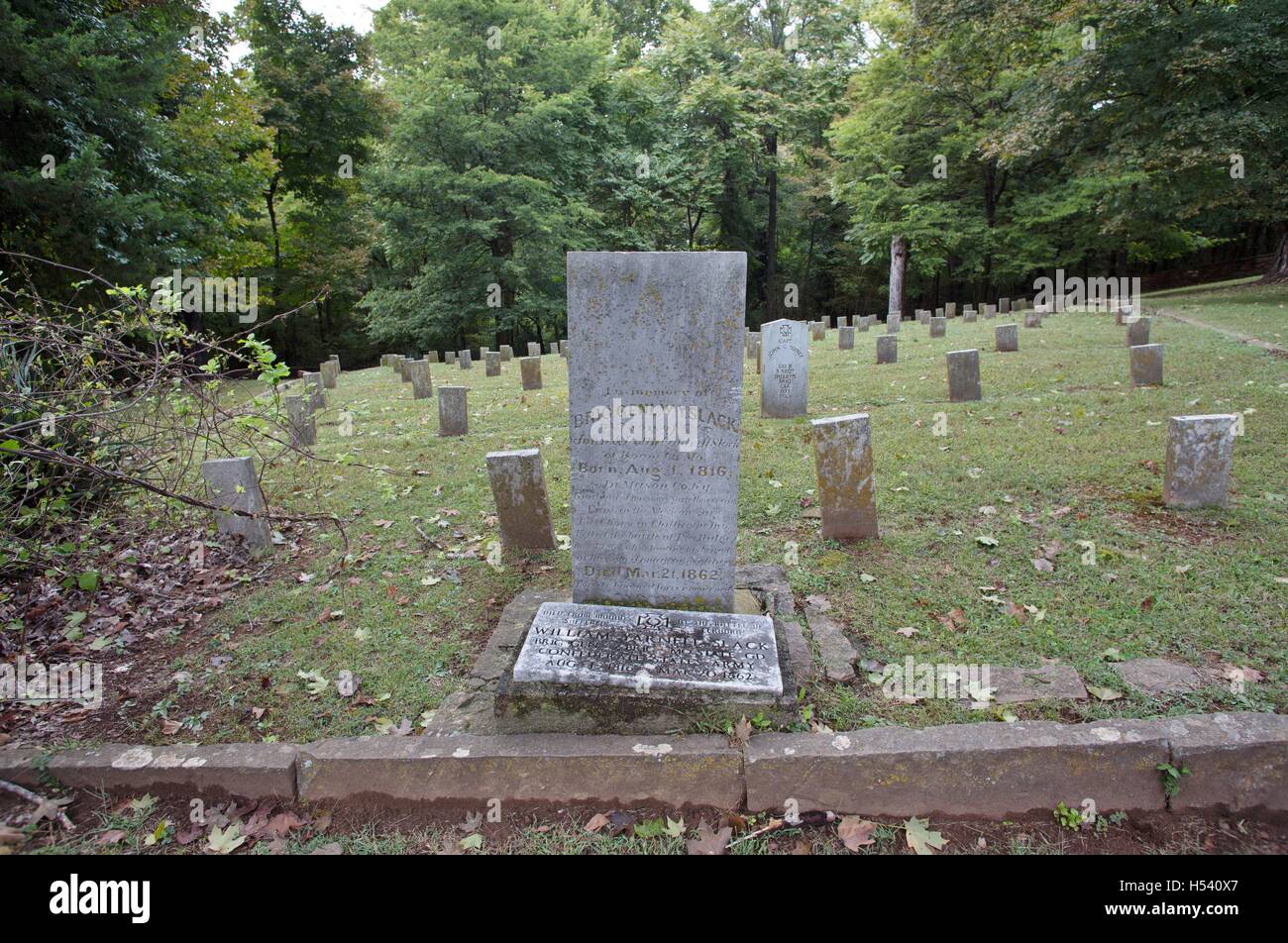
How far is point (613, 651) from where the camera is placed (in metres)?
3.29

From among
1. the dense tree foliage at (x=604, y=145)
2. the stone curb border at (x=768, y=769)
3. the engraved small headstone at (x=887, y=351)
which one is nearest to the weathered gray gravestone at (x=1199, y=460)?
the stone curb border at (x=768, y=769)

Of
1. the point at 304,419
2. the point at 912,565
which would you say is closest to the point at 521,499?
the point at 912,565

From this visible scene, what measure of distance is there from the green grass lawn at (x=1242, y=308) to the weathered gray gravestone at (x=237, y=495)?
1505cm

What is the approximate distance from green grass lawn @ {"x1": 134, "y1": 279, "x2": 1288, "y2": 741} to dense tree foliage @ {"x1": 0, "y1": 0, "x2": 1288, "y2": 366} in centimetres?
857

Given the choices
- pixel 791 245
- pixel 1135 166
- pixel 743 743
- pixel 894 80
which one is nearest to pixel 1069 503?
pixel 743 743

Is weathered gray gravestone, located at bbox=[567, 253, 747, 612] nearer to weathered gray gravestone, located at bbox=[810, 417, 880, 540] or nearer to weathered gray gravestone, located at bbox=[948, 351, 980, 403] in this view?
weathered gray gravestone, located at bbox=[810, 417, 880, 540]

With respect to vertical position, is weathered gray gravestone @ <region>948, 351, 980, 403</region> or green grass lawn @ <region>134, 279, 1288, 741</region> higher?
weathered gray gravestone @ <region>948, 351, 980, 403</region>

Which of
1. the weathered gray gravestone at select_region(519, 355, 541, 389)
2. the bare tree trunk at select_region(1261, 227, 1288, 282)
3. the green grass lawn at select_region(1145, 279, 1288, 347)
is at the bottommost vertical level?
the weathered gray gravestone at select_region(519, 355, 541, 389)

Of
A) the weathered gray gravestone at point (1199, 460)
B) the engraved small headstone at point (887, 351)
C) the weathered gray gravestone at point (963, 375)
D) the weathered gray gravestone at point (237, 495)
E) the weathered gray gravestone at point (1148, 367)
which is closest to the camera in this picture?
the weathered gray gravestone at point (1199, 460)

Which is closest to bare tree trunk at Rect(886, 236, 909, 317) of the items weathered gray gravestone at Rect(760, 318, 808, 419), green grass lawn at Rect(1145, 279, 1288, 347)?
green grass lawn at Rect(1145, 279, 1288, 347)

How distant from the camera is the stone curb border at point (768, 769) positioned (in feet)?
8.79

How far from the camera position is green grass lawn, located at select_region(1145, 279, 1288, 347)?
13359 millimetres

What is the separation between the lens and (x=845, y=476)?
4.96 m

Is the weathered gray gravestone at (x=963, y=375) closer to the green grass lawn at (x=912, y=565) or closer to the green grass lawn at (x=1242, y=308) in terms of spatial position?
the green grass lawn at (x=912, y=565)
